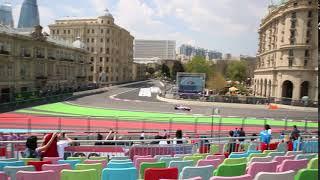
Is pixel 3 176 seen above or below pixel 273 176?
below

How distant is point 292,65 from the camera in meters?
81.0

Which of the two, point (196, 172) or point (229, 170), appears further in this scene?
point (229, 170)

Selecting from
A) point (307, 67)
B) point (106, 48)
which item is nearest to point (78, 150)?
point (307, 67)

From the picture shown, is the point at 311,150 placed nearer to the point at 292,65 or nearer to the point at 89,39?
the point at 292,65

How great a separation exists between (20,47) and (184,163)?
64.0 m

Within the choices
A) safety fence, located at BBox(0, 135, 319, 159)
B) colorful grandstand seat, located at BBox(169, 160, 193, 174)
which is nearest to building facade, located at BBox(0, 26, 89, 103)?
safety fence, located at BBox(0, 135, 319, 159)

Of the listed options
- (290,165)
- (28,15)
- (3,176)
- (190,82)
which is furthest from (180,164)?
(28,15)

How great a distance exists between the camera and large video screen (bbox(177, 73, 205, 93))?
234 ft

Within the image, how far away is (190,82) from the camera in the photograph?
72.0m

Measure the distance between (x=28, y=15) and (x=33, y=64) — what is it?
86216 mm

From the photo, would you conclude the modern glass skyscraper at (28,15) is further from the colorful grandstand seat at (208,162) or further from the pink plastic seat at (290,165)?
the pink plastic seat at (290,165)

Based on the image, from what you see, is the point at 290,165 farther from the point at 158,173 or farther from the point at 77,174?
the point at 77,174

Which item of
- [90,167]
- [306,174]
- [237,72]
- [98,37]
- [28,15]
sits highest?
[28,15]

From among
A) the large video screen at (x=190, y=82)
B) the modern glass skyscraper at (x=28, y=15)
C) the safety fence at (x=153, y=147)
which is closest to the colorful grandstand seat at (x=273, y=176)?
the safety fence at (x=153, y=147)
